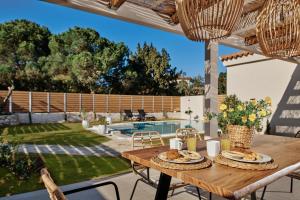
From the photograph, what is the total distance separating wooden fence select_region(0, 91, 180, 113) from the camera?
45.6 ft

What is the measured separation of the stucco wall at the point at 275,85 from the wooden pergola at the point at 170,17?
3773mm

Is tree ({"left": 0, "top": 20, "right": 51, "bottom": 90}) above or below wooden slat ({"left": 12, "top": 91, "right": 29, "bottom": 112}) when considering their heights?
above

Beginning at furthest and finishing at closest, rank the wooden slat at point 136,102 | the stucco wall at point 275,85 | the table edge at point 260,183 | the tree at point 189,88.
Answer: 1. the tree at point 189,88
2. the wooden slat at point 136,102
3. the stucco wall at point 275,85
4. the table edge at point 260,183

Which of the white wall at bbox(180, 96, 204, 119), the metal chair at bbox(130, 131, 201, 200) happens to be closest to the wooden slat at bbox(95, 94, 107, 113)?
the white wall at bbox(180, 96, 204, 119)

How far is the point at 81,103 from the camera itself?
629 inches

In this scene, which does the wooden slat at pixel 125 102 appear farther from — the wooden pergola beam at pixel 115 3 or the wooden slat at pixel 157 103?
the wooden pergola beam at pixel 115 3

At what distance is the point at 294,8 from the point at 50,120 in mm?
13996

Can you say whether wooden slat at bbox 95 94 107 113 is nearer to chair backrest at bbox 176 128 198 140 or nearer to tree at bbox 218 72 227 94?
tree at bbox 218 72 227 94

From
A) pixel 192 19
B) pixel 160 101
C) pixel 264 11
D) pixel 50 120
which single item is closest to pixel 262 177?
pixel 192 19

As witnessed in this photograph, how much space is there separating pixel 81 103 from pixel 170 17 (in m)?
13.2

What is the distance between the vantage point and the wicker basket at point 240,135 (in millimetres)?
2350

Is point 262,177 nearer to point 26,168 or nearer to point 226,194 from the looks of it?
point 226,194

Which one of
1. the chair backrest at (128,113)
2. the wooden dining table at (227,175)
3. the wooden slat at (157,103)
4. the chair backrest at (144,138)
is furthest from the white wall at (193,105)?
the wooden dining table at (227,175)

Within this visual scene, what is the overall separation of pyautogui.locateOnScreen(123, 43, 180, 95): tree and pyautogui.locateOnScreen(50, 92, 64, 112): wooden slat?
6558mm
